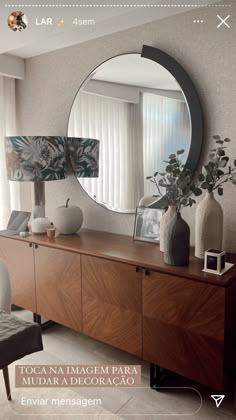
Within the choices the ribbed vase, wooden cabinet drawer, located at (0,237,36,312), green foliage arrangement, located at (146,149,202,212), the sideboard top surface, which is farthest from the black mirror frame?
wooden cabinet drawer, located at (0,237,36,312)

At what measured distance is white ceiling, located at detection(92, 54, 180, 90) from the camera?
196 centimetres

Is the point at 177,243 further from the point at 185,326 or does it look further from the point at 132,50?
the point at 132,50

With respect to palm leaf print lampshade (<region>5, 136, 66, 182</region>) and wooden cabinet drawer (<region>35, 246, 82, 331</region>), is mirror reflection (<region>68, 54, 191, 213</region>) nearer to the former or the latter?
palm leaf print lampshade (<region>5, 136, 66, 182</region>)

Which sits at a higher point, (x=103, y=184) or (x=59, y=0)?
(x=59, y=0)

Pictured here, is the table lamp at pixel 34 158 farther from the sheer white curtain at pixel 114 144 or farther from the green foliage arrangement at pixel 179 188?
the green foliage arrangement at pixel 179 188

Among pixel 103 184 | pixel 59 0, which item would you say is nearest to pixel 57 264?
pixel 103 184

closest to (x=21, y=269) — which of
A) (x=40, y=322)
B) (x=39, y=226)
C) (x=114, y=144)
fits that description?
(x=39, y=226)

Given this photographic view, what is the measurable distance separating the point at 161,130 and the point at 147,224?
0.56m

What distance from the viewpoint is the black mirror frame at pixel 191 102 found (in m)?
1.86

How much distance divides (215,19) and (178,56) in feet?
0.84

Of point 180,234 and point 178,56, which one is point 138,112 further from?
point 180,234

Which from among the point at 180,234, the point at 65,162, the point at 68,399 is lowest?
the point at 68,399

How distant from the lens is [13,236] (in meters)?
2.30

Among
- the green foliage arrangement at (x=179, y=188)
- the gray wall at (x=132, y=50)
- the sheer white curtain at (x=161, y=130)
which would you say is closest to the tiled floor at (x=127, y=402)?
the gray wall at (x=132, y=50)
